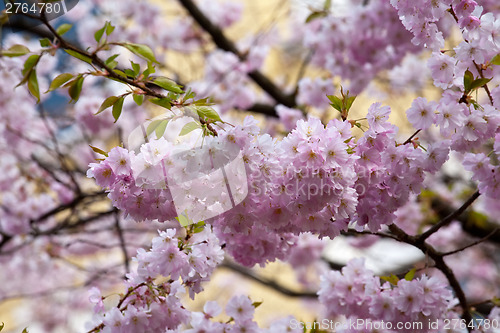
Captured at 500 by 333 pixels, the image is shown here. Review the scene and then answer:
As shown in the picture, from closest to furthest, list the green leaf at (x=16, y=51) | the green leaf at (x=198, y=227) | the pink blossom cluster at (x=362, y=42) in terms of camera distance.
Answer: the green leaf at (x=16, y=51), the green leaf at (x=198, y=227), the pink blossom cluster at (x=362, y=42)

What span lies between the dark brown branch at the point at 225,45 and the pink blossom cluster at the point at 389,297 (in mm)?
2011

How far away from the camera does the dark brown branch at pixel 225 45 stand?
3.50 metres

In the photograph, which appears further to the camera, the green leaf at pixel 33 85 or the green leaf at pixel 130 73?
the green leaf at pixel 130 73

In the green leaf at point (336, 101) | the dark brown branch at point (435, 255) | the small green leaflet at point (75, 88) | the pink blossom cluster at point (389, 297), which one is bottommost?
the small green leaflet at point (75, 88)

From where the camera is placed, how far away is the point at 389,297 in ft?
4.66

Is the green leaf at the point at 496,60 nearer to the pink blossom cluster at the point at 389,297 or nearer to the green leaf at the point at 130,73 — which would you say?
the pink blossom cluster at the point at 389,297

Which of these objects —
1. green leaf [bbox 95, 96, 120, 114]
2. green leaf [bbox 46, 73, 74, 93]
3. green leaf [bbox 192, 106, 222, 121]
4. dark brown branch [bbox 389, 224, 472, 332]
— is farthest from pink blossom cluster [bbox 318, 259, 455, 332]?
green leaf [bbox 46, 73, 74, 93]

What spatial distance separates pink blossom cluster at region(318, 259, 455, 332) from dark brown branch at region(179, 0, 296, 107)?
6.60ft

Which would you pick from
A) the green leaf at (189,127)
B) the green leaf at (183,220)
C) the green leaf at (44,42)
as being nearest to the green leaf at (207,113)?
the green leaf at (189,127)

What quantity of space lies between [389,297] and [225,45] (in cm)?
277

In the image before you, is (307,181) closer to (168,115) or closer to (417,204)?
(168,115)

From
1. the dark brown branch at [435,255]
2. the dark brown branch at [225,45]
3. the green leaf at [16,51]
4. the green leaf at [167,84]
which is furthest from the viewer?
the dark brown branch at [225,45]

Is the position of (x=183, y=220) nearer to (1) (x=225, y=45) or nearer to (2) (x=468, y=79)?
(2) (x=468, y=79)

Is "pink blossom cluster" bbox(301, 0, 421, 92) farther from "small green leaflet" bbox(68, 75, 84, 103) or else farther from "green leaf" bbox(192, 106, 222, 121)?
"small green leaflet" bbox(68, 75, 84, 103)
